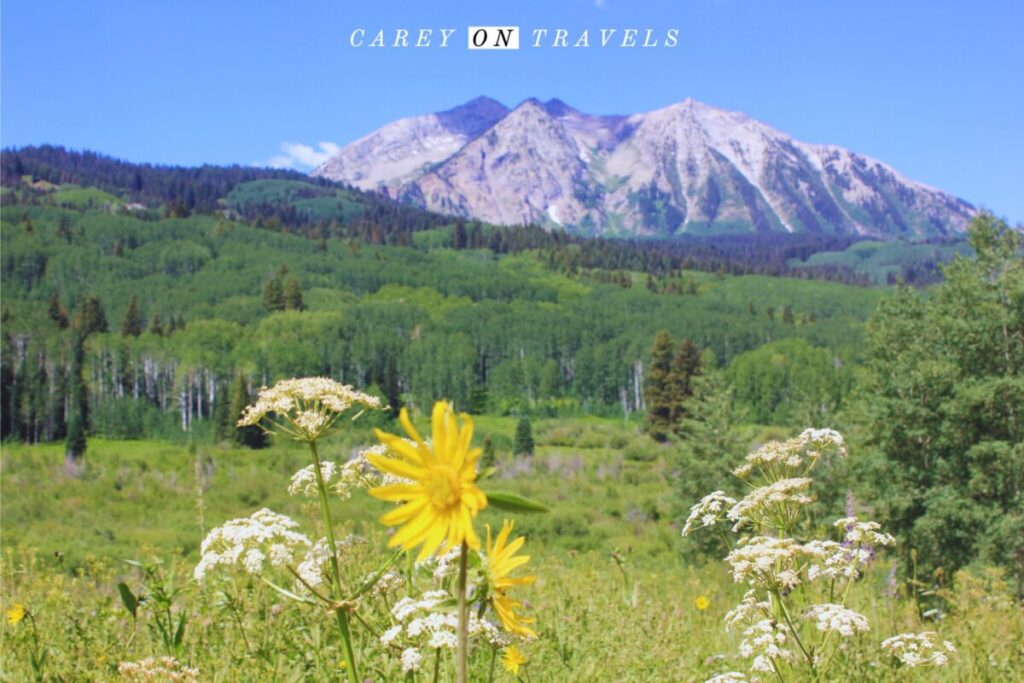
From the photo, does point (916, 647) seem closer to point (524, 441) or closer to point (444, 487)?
point (444, 487)

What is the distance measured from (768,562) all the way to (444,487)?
165 centimetres

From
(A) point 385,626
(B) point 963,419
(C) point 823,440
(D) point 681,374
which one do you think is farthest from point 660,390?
(A) point 385,626

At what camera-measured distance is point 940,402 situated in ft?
59.5

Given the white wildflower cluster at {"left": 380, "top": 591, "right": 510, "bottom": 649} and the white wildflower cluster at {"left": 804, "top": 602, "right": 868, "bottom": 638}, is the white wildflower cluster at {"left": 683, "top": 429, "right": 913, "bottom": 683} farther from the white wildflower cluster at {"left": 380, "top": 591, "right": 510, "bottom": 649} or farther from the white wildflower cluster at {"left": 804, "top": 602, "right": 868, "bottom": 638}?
the white wildflower cluster at {"left": 380, "top": 591, "right": 510, "bottom": 649}

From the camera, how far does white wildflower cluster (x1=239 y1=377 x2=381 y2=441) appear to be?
2.08 meters

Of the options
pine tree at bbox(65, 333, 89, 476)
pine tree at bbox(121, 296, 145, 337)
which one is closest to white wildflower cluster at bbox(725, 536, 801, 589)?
pine tree at bbox(65, 333, 89, 476)

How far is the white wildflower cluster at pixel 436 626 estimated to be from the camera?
1987 mm

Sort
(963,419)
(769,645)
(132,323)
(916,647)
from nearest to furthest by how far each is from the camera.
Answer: (769,645)
(916,647)
(963,419)
(132,323)

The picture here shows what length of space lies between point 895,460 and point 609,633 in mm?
16798

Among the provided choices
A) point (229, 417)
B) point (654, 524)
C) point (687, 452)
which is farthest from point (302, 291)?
point (687, 452)

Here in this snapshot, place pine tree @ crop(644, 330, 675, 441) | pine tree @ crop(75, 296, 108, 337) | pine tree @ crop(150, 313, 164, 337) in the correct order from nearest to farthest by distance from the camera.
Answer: pine tree @ crop(644, 330, 675, 441) < pine tree @ crop(75, 296, 108, 337) < pine tree @ crop(150, 313, 164, 337)

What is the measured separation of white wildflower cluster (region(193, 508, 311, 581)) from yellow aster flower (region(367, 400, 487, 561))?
109 centimetres

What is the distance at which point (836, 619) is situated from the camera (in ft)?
8.61

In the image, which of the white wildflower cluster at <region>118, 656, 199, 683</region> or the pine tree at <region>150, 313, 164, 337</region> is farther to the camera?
the pine tree at <region>150, 313, 164, 337</region>
